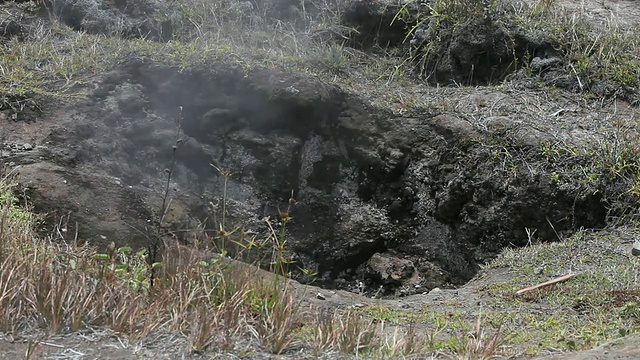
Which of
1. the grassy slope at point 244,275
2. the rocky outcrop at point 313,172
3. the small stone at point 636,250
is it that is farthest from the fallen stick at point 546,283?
the rocky outcrop at point 313,172

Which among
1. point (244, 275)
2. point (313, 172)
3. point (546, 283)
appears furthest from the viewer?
point (313, 172)

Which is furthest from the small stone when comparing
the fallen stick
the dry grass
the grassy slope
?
the dry grass

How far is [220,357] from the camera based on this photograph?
314 centimetres

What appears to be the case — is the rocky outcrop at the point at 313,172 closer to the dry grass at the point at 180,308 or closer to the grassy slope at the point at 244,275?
the grassy slope at the point at 244,275

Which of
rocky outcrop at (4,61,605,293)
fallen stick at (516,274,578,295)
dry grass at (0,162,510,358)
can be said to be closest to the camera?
dry grass at (0,162,510,358)

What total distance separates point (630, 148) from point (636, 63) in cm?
173

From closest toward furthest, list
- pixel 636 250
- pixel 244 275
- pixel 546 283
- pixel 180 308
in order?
pixel 180 308
pixel 244 275
pixel 546 283
pixel 636 250

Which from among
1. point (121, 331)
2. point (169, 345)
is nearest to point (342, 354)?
point (169, 345)

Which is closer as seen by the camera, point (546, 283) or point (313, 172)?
point (546, 283)

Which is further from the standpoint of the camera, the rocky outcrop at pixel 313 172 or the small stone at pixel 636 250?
the rocky outcrop at pixel 313 172

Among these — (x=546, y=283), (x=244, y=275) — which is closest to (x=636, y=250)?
(x=546, y=283)

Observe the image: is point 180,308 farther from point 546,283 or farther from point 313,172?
point 313,172

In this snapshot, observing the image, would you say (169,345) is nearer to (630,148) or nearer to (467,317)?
(467,317)

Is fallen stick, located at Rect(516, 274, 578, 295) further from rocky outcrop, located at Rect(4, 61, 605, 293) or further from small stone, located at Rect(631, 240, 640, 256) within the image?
rocky outcrop, located at Rect(4, 61, 605, 293)
